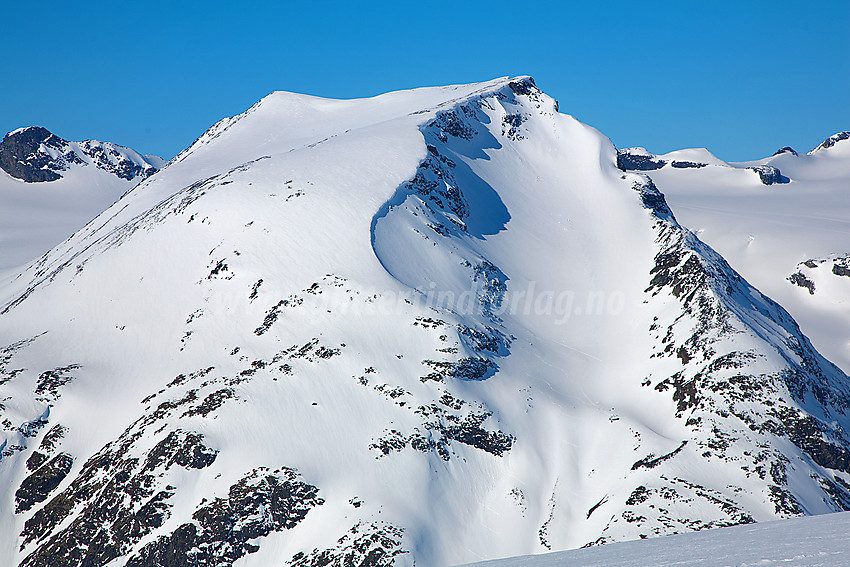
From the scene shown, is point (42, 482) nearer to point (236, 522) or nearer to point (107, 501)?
point (107, 501)

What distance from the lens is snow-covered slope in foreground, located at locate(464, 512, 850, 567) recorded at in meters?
11.1

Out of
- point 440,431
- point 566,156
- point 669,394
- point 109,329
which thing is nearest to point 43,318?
point 109,329

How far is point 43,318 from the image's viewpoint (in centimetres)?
7612

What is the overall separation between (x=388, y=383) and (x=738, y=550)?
50.1 m

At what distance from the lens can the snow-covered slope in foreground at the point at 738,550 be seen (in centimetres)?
1109

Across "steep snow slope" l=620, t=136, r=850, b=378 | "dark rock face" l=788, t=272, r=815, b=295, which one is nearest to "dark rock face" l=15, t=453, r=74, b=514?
"steep snow slope" l=620, t=136, r=850, b=378

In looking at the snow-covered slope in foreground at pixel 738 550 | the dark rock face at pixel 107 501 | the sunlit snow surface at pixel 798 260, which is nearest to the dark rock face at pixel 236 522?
the dark rock face at pixel 107 501

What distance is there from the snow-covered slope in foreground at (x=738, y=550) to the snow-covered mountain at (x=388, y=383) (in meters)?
37.3

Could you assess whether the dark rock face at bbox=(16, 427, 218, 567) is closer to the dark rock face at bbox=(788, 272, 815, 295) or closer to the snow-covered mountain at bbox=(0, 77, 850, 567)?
the snow-covered mountain at bbox=(0, 77, 850, 567)

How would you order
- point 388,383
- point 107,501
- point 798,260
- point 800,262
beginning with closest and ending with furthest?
point 107,501, point 388,383, point 800,262, point 798,260

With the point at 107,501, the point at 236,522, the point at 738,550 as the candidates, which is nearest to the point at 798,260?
the point at 236,522

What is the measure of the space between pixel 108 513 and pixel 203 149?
90.0m

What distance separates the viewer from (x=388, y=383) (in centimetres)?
6141

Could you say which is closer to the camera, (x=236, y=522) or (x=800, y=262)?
(x=236, y=522)
